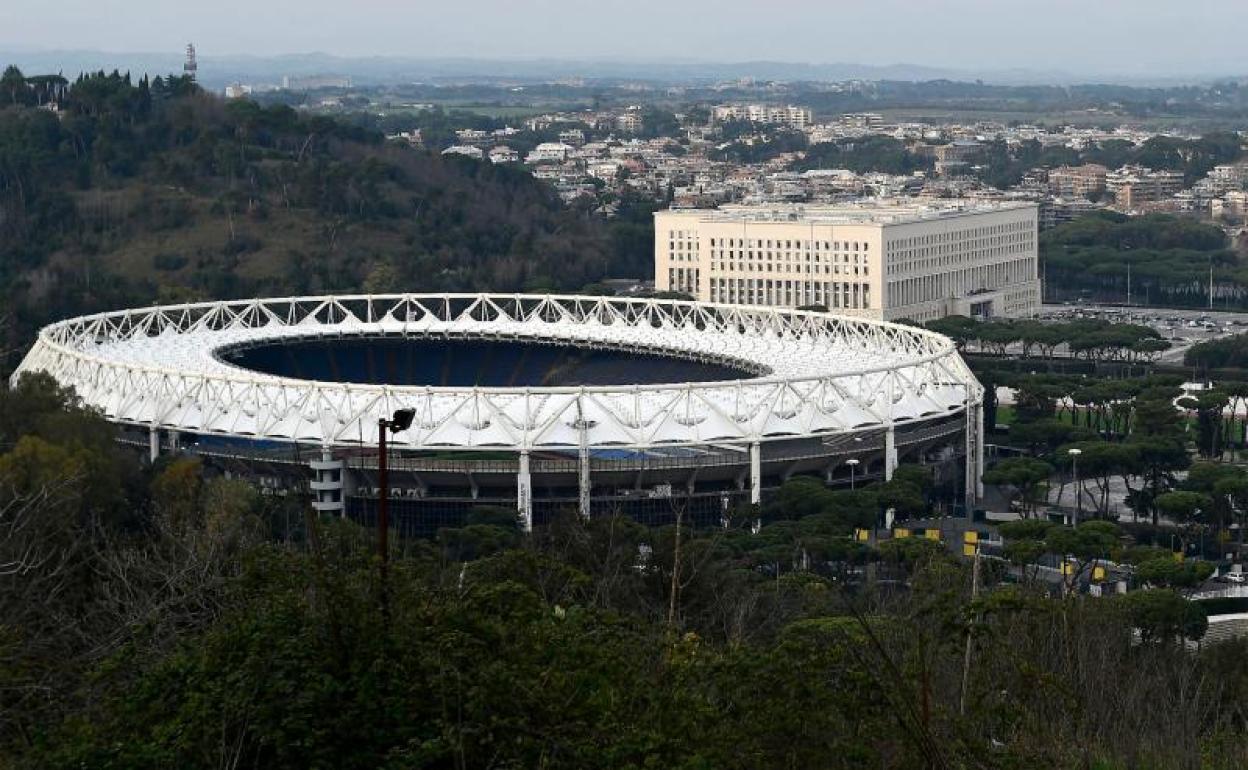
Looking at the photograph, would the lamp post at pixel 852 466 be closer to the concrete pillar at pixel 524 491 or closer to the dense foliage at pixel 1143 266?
the concrete pillar at pixel 524 491

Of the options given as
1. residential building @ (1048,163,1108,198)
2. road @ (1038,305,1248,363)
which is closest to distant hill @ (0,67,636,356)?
road @ (1038,305,1248,363)

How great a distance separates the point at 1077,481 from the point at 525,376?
19.4 meters

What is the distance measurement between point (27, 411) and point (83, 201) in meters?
52.9

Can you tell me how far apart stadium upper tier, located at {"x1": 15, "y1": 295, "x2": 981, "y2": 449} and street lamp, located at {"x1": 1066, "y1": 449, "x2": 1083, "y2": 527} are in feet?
9.71

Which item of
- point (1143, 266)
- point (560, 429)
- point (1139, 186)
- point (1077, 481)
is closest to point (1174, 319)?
point (1143, 266)

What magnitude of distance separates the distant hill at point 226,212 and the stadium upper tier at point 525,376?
49.7 feet

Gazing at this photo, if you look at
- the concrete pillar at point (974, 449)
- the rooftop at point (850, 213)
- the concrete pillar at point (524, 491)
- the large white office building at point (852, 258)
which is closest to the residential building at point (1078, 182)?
the rooftop at point (850, 213)

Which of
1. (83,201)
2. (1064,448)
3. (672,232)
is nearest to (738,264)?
(672,232)

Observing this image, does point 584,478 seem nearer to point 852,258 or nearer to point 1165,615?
point 1165,615

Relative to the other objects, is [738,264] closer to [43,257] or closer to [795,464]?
[43,257]

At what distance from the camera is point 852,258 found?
328 feet

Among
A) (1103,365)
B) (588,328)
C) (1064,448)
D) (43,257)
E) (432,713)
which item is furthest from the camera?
(43,257)

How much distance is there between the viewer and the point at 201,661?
20.0 m

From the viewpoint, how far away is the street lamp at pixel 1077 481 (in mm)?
57188
